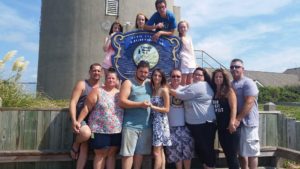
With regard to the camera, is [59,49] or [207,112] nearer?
[207,112]

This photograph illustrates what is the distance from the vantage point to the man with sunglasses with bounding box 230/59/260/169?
18.9 ft

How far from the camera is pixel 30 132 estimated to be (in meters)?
5.83

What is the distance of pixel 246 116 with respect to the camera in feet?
19.1

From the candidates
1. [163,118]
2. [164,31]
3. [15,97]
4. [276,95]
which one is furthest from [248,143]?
[276,95]

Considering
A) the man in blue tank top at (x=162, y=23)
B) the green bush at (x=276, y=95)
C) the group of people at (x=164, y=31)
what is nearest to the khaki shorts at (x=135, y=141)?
the group of people at (x=164, y=31)

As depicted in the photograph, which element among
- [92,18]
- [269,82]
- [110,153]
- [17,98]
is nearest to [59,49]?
[92,18]

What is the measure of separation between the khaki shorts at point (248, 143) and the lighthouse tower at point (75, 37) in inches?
306

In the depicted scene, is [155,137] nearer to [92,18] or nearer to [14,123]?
[14,123]

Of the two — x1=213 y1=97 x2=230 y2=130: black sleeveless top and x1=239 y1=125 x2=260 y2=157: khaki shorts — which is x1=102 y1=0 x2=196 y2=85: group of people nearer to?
x1=213 y1=97 x2=230 y2=130: black sleeveless top

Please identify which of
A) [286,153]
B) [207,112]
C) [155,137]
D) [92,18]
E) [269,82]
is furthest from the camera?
[269,82]

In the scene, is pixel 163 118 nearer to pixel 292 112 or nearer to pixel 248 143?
pixel 248 143

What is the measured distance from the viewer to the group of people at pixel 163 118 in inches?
206

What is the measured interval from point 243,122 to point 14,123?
12.0 ft

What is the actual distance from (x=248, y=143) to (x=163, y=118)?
4.90 feet
